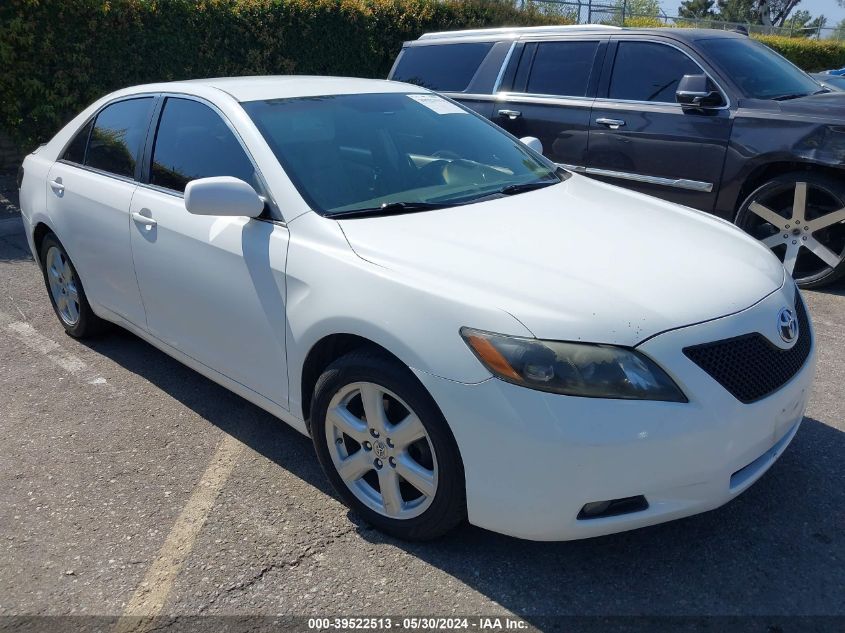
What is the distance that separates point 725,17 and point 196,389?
7212 cm

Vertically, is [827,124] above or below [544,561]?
above

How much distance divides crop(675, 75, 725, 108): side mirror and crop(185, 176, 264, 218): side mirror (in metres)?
3.91

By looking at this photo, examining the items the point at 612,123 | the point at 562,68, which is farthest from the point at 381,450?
the point at 562,68

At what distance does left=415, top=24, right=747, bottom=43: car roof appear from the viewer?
243 inches

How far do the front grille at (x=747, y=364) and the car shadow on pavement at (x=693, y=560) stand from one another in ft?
2.01

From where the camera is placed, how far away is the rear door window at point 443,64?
7.27 metres

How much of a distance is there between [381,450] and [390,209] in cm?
98

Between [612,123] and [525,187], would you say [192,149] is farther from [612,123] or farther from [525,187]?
[612,123]

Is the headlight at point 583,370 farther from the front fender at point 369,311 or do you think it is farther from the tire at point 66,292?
the tire at point 66,292

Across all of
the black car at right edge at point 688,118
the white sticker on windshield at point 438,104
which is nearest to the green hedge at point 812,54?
the black car at right edge at point 688,118

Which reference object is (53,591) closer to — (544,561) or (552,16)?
(544,561)

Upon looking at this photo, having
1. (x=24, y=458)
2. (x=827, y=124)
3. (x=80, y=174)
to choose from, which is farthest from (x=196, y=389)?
(x=827, y=124)

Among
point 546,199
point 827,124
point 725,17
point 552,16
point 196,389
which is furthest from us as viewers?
point 725,17

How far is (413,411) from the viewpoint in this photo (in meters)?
2.59
